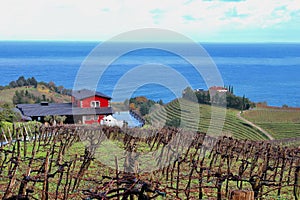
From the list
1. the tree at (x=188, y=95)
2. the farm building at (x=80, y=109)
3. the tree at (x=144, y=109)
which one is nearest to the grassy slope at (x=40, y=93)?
the farm building at (x=80, y=109)

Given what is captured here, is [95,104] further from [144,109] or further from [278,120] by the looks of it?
[278,120]

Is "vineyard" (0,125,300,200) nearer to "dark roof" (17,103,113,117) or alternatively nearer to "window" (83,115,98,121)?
"window" (83,115,98,121)

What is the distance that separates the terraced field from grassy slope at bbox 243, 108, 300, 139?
1.12 m

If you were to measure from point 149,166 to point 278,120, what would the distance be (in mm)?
24486

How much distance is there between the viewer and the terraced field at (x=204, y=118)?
88.9ft

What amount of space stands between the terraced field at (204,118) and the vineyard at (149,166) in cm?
1069

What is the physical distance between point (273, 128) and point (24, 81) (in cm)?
4134

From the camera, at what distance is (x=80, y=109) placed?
3164cm

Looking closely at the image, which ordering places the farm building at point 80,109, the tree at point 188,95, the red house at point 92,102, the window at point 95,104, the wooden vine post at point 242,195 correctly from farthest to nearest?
1. the window at point 95,104
2. the red house at point 92,102
3. the farm building at point 80,109
4. the tree at point 188,95
5. the wooden vine post at point 242,195

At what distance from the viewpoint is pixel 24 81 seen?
60906 mm

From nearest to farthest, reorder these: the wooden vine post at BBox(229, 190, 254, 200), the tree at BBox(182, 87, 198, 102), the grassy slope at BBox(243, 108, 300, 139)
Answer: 1. the wooden vine post at BBox(229, 190, 254, 200)
2. the grassy slope at BBox(243, 108, 300, 139)
3. the tree at BBox(182, 87, 198, 102)

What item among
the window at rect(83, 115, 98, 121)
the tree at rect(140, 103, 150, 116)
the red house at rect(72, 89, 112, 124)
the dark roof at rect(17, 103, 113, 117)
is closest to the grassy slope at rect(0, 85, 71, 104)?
the dark roof at rect(17, 103, 113, 117)

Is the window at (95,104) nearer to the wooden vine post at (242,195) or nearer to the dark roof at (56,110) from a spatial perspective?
the dark roof at (56,110)

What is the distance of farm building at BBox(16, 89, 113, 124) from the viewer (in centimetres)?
3081
